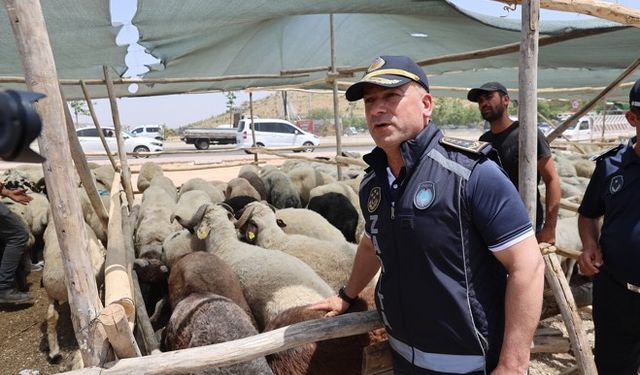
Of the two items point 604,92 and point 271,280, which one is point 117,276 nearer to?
point 271,280

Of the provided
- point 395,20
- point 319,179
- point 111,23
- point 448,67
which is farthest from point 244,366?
point 448,67

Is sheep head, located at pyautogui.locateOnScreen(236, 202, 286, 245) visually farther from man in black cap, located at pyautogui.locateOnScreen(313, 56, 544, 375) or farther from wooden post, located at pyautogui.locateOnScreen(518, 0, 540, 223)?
man in black cap, located at pyautogui.locateOnScreen(313, 56, 544, 375)

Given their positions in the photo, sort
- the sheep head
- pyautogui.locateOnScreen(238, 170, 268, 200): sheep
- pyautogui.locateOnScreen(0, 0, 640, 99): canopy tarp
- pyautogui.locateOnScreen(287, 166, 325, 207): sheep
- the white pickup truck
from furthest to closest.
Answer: the white pickup truck
pyautogui.locateOnScreen(287, 166, 325, 207): sheep
pyautogui.locateOnScreen(238, 170, 268, 200): sheep
the sheep head
pyautogui.locateOnScreen(0, 0, 640, 99): canopy tarp

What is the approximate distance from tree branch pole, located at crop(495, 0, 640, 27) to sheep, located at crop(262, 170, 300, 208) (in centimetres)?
654

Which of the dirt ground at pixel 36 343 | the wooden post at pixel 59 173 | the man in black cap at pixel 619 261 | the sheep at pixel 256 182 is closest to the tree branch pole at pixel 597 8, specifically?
the man in black cap at pixel 619 261

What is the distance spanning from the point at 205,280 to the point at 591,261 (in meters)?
3.13

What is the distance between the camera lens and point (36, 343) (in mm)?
4812

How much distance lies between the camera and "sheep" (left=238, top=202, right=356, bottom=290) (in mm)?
4816

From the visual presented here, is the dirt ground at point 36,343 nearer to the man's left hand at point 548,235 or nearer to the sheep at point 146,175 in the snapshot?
the man's left hand at point 548,235

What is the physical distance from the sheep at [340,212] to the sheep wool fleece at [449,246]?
17.3 feet

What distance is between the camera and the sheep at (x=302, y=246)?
4.82 m

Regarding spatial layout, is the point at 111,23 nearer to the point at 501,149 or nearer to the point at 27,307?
the point at 27,307

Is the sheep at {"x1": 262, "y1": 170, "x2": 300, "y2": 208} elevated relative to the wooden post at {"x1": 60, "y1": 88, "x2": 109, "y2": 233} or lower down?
lower down

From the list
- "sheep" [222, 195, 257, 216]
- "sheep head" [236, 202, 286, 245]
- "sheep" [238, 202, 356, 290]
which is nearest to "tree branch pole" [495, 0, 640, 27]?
"sheep" [238, 202, 356, 290]
